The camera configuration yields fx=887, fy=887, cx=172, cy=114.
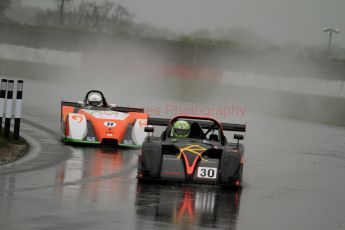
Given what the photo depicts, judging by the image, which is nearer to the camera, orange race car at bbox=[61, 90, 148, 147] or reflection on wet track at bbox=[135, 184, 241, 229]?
reflection on wet track at bbox=[135, 184, 241, 229]

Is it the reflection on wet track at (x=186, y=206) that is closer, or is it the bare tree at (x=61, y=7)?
the reflection on wet track at (x=186, y=206)

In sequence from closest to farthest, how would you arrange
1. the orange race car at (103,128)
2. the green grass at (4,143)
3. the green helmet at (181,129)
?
the green helmet at (181,129) → the green grass at (4,143) → the orange race car at (103,128)

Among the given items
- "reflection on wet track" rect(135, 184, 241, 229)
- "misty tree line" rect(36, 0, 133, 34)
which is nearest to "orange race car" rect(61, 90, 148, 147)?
"reflection on wet track" rect(135, 184, 241, 229)

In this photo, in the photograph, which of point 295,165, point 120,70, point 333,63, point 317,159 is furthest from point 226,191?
point 120,70

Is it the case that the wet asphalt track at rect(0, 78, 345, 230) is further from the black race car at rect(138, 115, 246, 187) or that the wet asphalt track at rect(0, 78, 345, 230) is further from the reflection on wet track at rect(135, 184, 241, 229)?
the black race car at rect(138, 115, 246, 187)

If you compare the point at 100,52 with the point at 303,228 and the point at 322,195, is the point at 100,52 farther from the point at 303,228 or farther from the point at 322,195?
the point at 303,228

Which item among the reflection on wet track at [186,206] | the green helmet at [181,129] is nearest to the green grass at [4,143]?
the green helmet at [181,129]

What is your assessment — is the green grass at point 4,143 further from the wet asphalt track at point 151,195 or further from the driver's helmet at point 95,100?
the driver's helmet at point 95,100

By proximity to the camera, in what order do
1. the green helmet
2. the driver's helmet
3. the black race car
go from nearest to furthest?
the black race car < the green helmet < the driver's helmet

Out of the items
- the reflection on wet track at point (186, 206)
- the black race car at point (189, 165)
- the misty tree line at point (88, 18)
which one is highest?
the misty tree line at point (88, 18)

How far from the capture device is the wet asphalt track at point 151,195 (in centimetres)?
1009

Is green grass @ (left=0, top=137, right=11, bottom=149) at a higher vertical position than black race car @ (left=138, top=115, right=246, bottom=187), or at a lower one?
lower

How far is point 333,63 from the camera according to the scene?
Result: 134 ft

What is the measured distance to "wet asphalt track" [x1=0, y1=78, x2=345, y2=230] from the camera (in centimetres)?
1009
